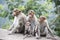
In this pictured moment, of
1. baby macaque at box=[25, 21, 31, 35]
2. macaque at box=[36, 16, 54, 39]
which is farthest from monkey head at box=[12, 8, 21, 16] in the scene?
macaque at box=[36, 16, 54, 39]

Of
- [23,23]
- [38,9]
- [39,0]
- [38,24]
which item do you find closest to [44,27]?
[38,24]

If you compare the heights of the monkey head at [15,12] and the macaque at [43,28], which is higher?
the monkey head at [15,12]

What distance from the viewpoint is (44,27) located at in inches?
274

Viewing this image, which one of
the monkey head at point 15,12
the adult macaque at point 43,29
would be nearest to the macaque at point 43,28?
the adult macaque at point 43,29

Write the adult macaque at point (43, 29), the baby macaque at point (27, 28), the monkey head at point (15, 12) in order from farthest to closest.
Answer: the monkey head at point (15, 12) → the baby macaque at point (27, 28) → the adult macaque at point (43, 29)

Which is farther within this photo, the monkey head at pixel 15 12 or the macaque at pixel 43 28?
the monkey head at pixel 15 12

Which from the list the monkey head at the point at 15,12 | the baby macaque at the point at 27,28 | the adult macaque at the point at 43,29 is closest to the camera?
the adult macaque at the point at 43,29

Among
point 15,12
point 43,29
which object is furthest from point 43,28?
point 15,12

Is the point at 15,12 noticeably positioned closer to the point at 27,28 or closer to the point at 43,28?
the point at 27,28

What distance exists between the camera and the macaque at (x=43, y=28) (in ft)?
22.5

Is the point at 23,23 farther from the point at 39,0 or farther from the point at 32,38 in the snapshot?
the point at 39,0

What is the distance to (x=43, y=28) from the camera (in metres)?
6.98

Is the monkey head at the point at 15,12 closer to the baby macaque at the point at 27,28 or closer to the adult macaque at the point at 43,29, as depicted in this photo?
the baby macaque at the point at 27,28

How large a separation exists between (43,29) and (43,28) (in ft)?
0.10
